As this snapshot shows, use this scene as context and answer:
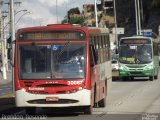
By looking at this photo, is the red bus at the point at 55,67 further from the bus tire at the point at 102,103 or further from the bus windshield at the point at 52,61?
the bus tire at the point at 102,103

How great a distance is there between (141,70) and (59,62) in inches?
1009

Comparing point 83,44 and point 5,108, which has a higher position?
point 83,44

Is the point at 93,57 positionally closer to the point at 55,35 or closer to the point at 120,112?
the point at 55,35

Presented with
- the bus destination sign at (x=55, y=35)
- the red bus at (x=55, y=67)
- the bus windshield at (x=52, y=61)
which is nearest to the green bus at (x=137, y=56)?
the red bus at (x=55, y=67)

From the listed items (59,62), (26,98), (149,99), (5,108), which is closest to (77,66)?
(59,62)

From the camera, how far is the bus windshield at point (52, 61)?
1941 cm

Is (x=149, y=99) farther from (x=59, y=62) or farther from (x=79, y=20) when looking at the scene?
(x=79, y=20)

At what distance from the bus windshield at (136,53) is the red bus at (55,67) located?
2415 cm


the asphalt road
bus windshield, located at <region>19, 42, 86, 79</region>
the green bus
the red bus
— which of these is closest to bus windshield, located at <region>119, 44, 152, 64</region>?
the green bus

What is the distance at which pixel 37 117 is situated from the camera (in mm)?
19578

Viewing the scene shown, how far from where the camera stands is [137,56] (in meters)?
44.5

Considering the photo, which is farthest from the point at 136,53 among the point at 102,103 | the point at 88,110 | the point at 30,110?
the point at 88,110

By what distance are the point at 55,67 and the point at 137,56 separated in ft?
83.5

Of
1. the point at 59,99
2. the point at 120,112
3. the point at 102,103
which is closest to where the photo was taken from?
the point at 59,99
